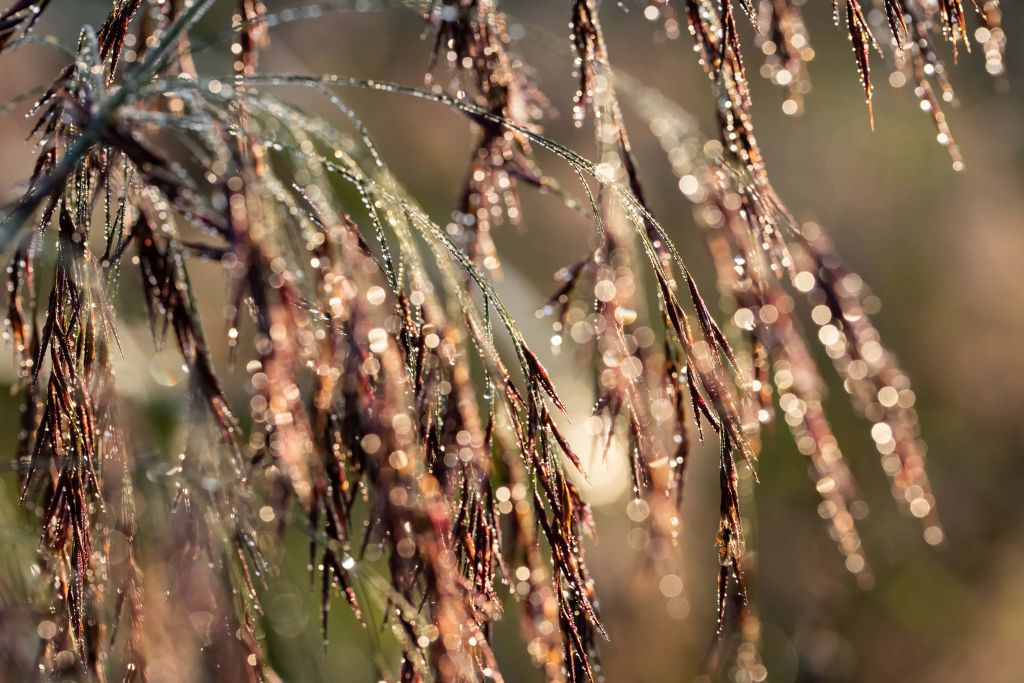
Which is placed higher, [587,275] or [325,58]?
[325,58]

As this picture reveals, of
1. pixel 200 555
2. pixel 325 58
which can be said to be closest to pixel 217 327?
pixel 325 58

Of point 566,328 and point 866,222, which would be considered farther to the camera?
point 866,222

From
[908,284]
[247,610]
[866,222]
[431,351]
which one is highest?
[866,222]

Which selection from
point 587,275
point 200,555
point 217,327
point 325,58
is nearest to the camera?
point 200,555

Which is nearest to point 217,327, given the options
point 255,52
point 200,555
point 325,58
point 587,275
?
point 325,58

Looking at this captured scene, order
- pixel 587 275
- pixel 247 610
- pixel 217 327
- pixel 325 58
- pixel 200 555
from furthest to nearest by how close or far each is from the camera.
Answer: pixel 325 58, pixel 217 327, pixel 587 275, pixel 247 610, pixel 200 555

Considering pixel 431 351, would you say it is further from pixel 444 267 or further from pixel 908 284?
pixel 908 284

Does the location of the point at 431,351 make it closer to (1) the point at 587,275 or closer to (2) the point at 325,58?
(1) the point at 587,275
